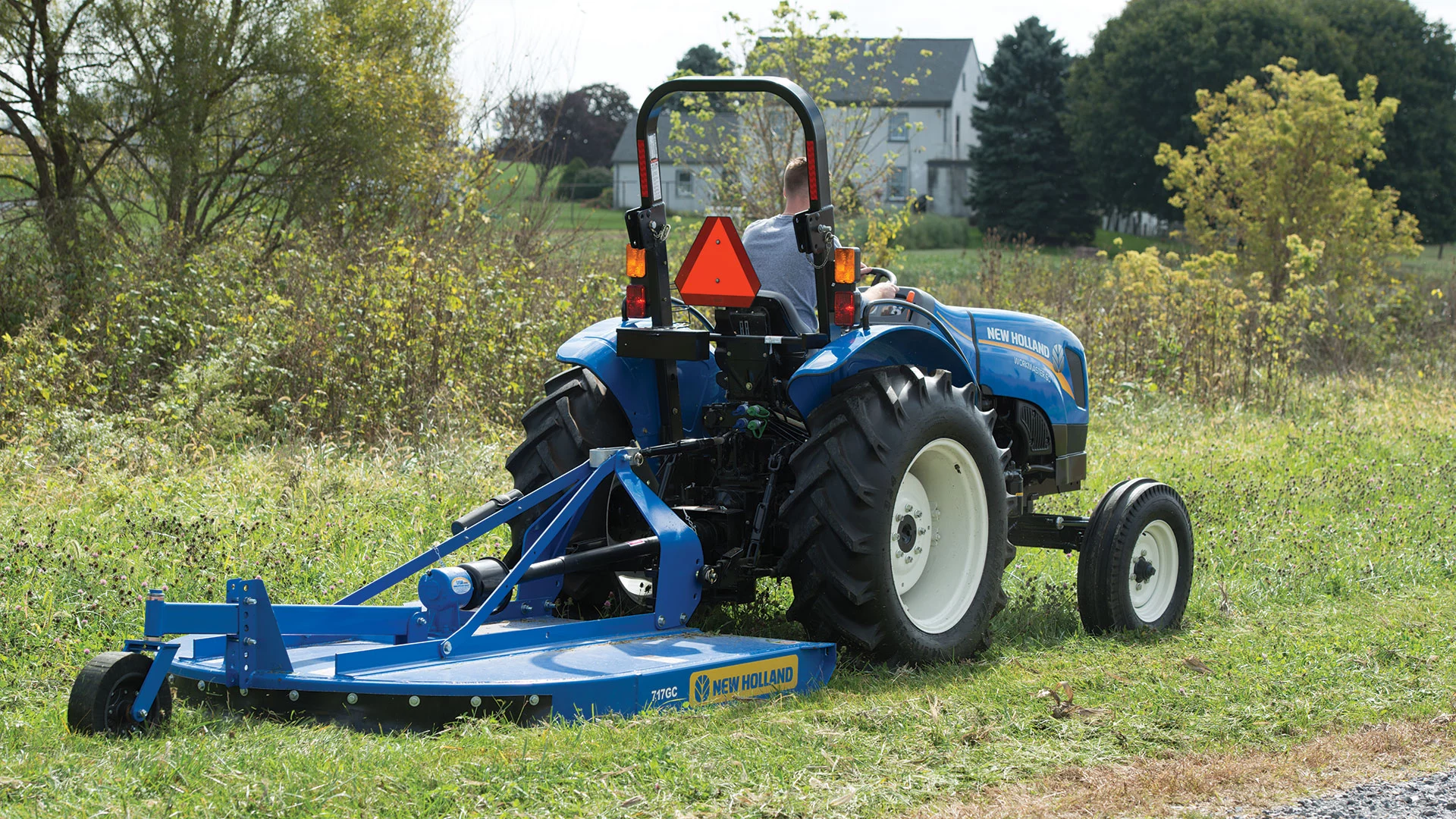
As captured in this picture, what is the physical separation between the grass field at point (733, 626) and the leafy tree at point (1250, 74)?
39.5m

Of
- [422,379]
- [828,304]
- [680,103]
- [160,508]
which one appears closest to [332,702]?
[828,304]

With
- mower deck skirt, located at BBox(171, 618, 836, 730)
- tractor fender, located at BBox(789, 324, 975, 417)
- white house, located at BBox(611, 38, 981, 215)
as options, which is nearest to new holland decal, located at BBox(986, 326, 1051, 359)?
tractor fender, located at BBox(789, 324, 975, 417)

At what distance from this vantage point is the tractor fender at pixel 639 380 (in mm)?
5109

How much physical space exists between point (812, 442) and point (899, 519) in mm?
532

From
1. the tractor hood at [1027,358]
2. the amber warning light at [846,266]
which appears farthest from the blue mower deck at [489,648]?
the tractor hood at [1027,358]

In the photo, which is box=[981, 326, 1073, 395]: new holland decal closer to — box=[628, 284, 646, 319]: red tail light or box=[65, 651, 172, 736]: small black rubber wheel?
box=[628, 284, 646, 319]: red tail light

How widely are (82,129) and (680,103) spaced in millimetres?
8046

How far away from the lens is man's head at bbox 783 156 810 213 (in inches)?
196

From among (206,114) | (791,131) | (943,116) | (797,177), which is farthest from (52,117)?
(943,116)

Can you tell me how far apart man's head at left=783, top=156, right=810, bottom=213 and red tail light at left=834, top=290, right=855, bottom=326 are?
42 centimetres

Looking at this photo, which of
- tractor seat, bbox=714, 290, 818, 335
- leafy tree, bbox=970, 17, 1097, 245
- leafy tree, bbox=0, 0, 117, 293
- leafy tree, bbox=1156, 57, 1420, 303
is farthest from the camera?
leafy tree, bbox=970, 17, 1097, 245

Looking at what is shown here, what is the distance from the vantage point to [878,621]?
4574 millimetres

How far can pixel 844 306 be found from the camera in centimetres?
474

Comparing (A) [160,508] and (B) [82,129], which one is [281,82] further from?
(A) [160,508]
